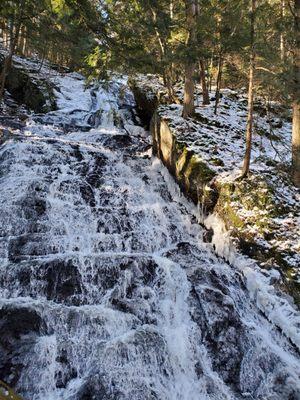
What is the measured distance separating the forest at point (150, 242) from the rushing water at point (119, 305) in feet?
0.09

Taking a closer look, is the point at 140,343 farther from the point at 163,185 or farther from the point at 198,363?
the point at 163,185

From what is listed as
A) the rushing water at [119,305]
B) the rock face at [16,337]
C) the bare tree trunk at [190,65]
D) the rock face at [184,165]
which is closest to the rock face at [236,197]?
the rock face at [184,165]

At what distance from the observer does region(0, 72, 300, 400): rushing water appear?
600 cm

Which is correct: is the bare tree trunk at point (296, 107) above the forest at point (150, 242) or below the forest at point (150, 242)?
above

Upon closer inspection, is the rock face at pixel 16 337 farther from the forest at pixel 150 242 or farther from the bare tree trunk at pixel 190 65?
the bare tree trunk at pixel 190 65

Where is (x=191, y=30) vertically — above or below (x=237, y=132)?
above

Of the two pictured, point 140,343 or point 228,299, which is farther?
point 228,299

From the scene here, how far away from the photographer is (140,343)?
6469 millimetres

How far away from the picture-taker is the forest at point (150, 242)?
20.3 feet

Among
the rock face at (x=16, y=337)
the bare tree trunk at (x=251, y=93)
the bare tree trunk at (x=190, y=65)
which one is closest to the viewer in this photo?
the rock face at (x=16, y=337)

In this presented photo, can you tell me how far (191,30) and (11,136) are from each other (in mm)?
7433

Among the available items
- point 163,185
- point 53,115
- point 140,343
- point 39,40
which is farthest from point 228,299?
point 53,115

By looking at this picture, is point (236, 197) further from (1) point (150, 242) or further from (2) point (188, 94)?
(2) point (188, 94)

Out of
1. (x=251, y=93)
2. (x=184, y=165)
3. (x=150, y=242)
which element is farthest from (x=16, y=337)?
(x=251, y=93)
